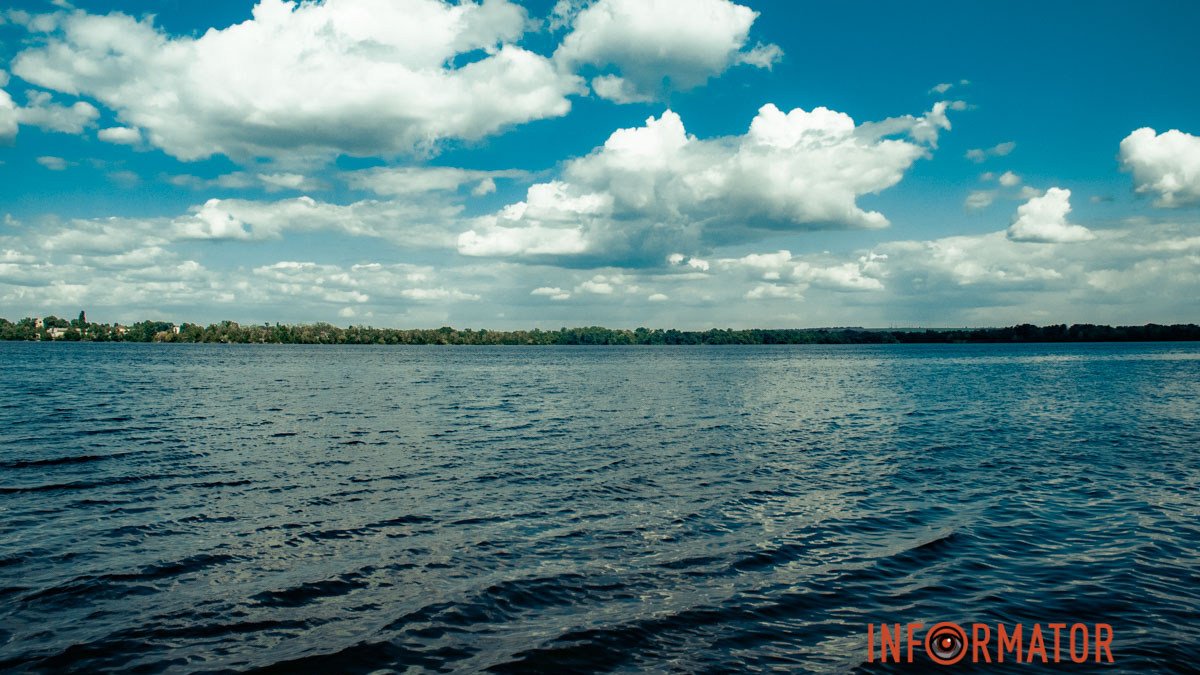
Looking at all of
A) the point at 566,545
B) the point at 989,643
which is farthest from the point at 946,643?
the point at 566,545

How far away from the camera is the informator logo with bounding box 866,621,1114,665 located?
36.7 ft

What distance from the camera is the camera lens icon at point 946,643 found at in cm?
1115

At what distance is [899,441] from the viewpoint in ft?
123

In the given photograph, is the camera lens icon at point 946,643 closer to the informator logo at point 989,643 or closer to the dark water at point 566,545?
the informator logo at point 989,643

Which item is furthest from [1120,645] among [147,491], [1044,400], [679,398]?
[1044,400]

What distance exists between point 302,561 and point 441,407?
3930cm

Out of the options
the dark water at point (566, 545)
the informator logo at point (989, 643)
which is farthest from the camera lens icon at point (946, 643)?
the dark water at point (566, 545)

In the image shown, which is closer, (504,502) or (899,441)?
(504,502)

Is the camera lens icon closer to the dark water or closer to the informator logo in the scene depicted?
the informator logo

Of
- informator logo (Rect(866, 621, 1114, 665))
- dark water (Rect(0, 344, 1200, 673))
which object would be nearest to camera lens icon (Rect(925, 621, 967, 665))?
informator logo (Rect(866, 621, 1114, 665))

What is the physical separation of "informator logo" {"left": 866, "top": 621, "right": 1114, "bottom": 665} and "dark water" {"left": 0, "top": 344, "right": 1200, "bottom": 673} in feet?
1.23

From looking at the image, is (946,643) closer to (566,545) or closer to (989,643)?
(989,643)

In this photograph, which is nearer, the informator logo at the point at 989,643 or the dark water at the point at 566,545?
the informator logo at the point at 989,643

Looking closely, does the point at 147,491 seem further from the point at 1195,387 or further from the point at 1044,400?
the point at 1195,387
